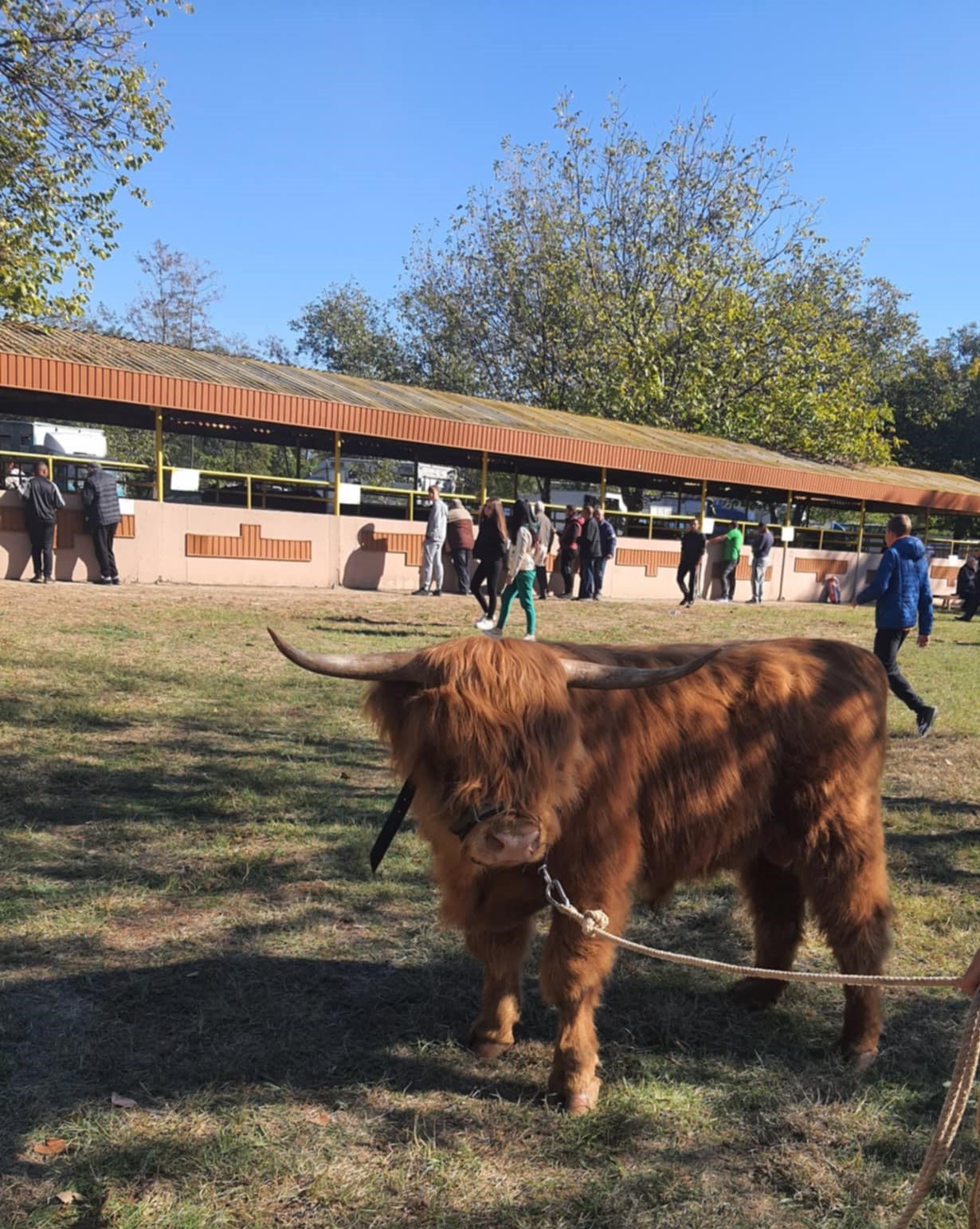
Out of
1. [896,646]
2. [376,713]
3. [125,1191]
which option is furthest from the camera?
[896,646]

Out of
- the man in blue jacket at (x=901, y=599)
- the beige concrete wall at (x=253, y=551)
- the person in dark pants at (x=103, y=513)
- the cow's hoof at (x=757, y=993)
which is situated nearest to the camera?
the cow's hoof at (x=757, y=993)

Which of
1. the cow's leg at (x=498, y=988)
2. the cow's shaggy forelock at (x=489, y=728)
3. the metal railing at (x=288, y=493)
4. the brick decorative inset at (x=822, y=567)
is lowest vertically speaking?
the cow's leg at (x=498, y=988)

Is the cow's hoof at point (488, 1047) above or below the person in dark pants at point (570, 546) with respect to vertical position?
below

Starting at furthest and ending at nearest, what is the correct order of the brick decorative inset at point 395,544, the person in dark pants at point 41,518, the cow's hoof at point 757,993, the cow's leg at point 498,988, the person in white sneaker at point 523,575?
the brick decorative inset at point 395,544, the person in dark pants at point 41,518, the person in white sneaker at point 523,575, the cow's hoof at point 757,993, the cow's leg at point 498,988

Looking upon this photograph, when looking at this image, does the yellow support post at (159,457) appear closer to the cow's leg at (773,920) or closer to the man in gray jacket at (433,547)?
the man in gray jacket at (433,547)

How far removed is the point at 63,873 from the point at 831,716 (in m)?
3.58

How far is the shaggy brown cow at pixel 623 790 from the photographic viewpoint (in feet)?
8.29

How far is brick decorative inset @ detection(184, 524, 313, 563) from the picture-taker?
51.7 feet

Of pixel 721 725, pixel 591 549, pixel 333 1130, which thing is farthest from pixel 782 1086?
pixel 591 549

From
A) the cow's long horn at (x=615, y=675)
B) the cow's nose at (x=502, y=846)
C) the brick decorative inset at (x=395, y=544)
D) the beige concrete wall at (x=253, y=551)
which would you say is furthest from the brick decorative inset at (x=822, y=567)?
the cow's nose at (x=502, y=846)

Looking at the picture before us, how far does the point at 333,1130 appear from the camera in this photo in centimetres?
262

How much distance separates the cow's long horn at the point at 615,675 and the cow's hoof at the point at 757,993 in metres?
1.62

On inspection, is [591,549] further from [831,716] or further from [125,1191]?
[125,1191]

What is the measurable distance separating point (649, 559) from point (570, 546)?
3.24 m
